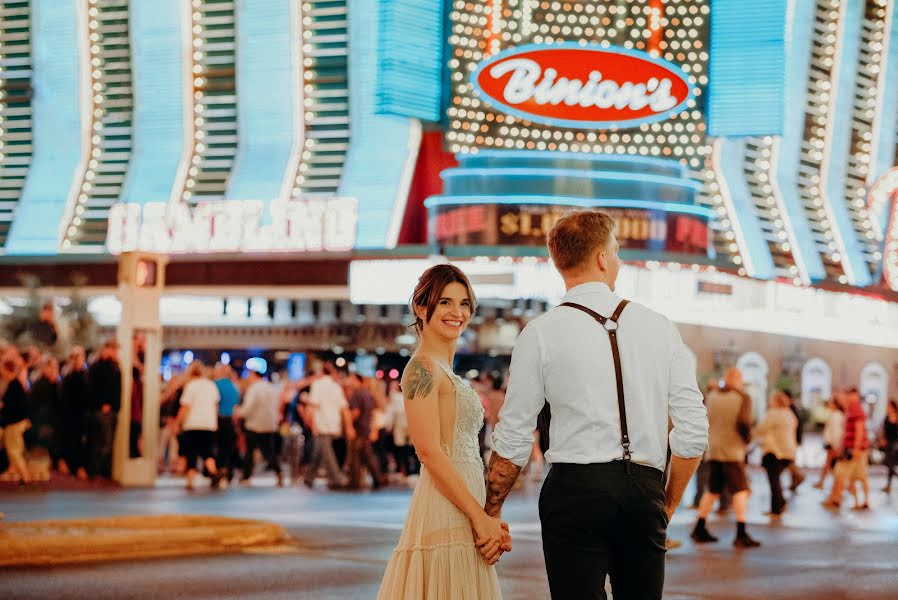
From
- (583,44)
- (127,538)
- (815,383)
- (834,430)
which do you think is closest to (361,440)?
(834,430)

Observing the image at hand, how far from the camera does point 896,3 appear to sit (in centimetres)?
4244

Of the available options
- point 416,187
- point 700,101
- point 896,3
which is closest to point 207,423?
point 416,187

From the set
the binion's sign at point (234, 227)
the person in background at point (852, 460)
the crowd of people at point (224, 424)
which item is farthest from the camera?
the binion's sign at point (234, 227)

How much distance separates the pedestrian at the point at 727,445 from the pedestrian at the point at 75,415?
884 centimetres

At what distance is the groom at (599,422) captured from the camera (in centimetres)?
476

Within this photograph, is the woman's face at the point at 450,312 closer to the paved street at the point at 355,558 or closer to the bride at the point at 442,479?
the bride at the point at 442,479

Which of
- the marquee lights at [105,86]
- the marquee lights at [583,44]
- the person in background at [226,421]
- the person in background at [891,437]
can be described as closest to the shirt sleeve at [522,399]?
the person in background at [226,421]

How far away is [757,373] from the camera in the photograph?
36.8 metres

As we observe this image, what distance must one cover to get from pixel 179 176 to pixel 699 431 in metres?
28.5

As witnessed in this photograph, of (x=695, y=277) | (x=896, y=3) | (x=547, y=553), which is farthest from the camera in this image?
(x=896, y=3)

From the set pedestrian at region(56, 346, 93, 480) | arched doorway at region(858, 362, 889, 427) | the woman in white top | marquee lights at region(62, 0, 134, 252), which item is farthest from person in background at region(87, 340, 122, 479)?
arched doorway at region(858, 362, 889, 427)

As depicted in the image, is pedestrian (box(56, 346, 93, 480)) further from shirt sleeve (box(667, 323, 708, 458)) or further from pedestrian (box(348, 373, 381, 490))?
shirt sleeve (box(667, 323, 708, 458))

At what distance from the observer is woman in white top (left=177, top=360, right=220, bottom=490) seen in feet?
64.8

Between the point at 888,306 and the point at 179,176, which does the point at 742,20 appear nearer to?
the point at 888,306
